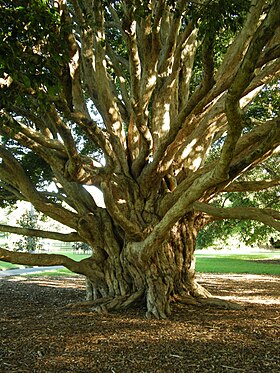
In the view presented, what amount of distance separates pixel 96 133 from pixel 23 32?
2.19 metres

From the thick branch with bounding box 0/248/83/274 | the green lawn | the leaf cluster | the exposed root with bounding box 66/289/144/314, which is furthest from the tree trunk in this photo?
the green lawn

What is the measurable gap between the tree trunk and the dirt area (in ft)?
0.87

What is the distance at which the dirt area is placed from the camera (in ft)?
12.0

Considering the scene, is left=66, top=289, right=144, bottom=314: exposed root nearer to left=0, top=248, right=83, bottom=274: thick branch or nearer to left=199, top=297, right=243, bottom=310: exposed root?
left=0, top=248, right=83, bottom=274: thick branch

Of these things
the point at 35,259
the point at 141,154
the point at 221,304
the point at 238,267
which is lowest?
the point at 221,304

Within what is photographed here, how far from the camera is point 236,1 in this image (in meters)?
3.61

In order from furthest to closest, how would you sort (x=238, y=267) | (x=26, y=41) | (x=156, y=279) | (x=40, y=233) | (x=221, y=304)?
(x=238, y=267) → (x=40, y=233) → (x=221, y=304) → (x=156, y=279) → (x=26, y=41)

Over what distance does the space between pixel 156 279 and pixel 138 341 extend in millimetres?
1786

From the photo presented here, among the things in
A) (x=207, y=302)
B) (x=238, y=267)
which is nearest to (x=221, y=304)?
(x=207, y=302)

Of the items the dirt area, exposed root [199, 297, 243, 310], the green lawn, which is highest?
the green lawn

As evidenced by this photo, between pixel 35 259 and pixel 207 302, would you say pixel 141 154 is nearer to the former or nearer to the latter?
pixel 35 259

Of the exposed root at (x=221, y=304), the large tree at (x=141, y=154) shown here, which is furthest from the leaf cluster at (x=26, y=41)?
the exposed root at (x=221, y=304)

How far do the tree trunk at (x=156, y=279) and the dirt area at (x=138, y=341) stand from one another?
0.87 feet

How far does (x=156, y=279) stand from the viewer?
614 centimetres
